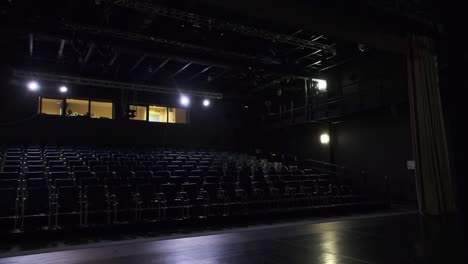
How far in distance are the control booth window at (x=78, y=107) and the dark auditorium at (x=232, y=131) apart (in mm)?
77

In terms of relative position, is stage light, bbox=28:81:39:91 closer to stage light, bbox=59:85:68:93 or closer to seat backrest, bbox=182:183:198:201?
stage light, bbox=59:85:68:93

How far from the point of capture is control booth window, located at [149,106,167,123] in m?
13.5

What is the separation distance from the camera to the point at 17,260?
3.62 m

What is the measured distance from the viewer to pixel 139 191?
20.4 ft

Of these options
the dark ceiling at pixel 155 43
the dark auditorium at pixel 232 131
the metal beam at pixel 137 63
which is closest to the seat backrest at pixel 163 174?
the dark auditorium at pixel 232 131

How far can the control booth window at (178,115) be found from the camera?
13.8 metres

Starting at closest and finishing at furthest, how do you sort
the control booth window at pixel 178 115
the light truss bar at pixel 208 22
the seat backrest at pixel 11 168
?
the seat backrest at pixel 11 168
the light truss bar at pixel 208 22
the control booth window at pixel 178 115

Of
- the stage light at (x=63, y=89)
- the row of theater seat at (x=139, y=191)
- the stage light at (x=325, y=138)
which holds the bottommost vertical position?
the row of theater seat at (x=139, y=191)

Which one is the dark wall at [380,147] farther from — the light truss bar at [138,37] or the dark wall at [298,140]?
the light truss bar at [138,37]

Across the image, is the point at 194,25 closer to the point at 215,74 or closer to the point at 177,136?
the point at 215,74

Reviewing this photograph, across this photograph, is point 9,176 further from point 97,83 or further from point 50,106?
point 50,106

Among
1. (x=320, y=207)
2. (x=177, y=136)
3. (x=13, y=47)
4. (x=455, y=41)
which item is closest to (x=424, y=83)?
(x=455, y=41)

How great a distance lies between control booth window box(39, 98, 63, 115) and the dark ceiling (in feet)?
4.11

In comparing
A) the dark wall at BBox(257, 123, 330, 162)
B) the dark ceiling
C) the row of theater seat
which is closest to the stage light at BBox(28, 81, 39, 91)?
the dark ceiling
